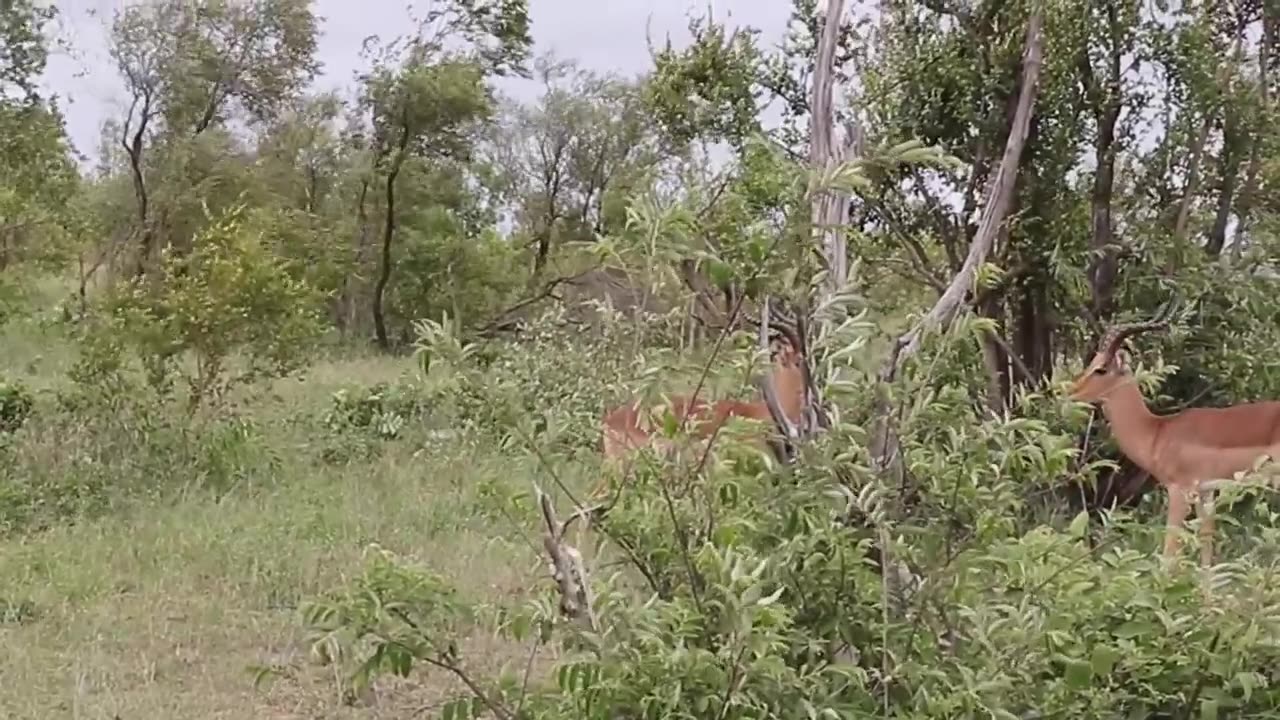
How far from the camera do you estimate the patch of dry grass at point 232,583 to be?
12.5 ft

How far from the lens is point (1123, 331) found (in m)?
5.10

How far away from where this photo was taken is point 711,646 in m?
1.87

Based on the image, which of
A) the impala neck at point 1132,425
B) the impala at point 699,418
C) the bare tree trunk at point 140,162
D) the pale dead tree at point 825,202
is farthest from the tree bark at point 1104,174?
the bare tree trunk at point 140,162

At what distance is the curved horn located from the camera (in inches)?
197

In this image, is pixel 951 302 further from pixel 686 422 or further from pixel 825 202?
pixel 686 422

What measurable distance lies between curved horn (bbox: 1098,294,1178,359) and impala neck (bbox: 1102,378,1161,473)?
154 mm

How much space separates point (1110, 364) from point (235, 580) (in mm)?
3237

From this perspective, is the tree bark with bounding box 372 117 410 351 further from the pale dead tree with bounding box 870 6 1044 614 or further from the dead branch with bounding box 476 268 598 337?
the pale dead tree with bounding box 870 6 1044 614

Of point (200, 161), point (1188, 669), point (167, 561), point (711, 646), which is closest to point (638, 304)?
point (711, 646)

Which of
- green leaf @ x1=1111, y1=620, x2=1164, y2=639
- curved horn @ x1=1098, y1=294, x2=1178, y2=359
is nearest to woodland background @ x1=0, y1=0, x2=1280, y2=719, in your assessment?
green leaf @ x1=1111, y1=620, x2=1164, y2=639

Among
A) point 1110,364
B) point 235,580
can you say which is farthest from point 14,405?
point 1110,364

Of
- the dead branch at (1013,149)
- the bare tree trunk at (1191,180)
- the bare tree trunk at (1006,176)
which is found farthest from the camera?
the bare tree trunk at (1191,180)

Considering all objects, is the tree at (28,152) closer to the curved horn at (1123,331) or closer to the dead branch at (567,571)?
the curved horn at (1123,331)

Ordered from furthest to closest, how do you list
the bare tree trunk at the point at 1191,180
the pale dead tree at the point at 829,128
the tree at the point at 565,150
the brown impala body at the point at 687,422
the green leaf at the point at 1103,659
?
the tree at the point at 565,150
the bare tree trunk at the point at 1191,180
the pale dead tree at the point at 829,128
the brown impala body at the point at 687,422
the green leaf at the point at 1103,659
